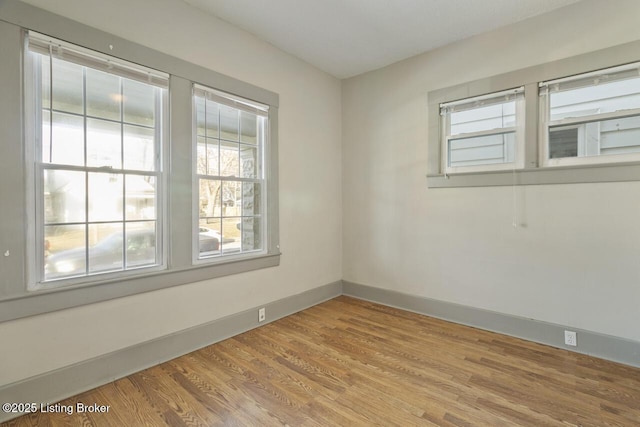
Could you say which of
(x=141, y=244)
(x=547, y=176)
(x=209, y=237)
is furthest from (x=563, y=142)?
(x=141, y=244)

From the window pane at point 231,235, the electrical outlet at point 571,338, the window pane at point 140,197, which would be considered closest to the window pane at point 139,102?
the window pane at point 140,197

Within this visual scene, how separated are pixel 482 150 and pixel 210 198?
2.80 meters

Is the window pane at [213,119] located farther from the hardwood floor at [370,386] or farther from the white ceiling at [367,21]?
the hardwood floor at [370,386]

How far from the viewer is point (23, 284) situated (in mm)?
1798

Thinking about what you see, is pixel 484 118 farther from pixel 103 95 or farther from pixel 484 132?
pixel 103 95

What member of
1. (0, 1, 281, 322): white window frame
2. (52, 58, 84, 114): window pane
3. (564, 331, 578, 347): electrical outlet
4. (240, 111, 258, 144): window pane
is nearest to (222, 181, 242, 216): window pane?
(0, 1, 281, 322): white window frame

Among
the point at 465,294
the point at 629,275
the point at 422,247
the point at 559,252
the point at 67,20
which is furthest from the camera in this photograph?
the point at 422,247

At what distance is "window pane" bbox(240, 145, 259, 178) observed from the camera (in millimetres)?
3062

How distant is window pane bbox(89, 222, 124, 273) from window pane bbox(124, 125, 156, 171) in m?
0.48

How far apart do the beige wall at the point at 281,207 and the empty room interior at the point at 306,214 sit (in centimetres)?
2

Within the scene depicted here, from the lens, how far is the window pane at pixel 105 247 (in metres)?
2.11

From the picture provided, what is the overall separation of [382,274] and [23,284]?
3.34 metres

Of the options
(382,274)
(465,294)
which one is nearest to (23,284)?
(382,274)

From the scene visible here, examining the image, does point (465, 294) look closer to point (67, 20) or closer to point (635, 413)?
point (635, 413)
